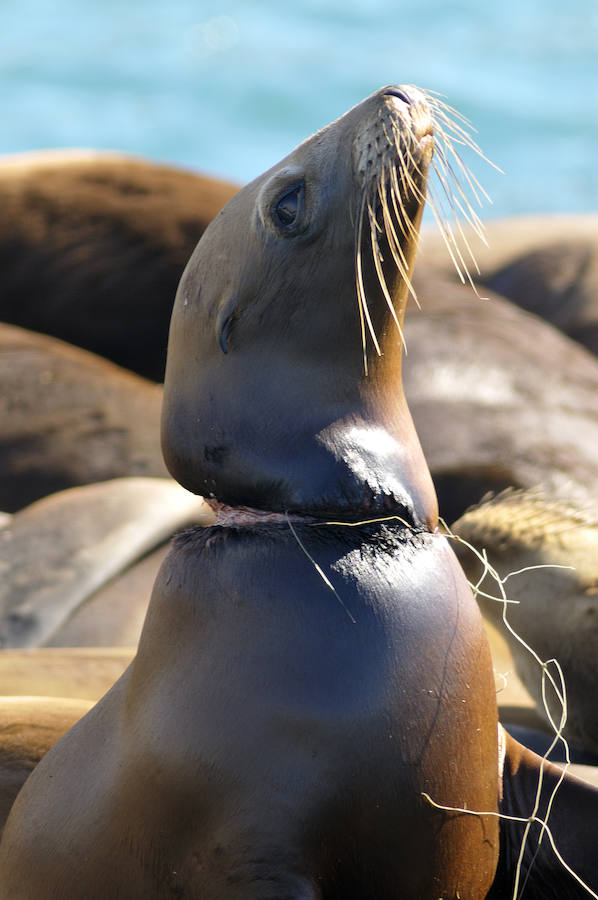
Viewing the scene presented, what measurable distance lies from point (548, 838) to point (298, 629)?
0.69 meters

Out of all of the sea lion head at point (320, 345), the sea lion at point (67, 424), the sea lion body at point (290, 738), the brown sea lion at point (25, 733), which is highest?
the sea lion head at point (320, 345)

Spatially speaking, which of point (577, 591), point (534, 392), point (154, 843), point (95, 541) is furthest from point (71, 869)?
point (534, 392)

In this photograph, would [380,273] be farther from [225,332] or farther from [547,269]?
[547,269]

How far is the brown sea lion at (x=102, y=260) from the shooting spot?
20.4 ft

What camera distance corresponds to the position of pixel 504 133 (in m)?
18.8

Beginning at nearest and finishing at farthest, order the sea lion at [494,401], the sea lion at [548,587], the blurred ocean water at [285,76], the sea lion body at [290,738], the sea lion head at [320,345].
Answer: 1. the sea lion body at [290,738]
2. the sea lion head at [320,345]
3. the sea lion at [548,587]
4. the sea lion at [494,401]
5. the blurred ocean water at [285,76]

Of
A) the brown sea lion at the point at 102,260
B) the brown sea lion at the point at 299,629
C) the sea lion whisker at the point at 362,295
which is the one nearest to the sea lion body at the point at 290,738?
the brown sea lion at the point at 299,629

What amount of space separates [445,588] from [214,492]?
438mm

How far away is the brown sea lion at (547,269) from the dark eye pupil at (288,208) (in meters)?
4.46

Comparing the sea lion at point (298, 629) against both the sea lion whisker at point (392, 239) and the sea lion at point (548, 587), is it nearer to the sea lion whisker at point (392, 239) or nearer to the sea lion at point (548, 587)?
the sea lion whisker at point (392, 239)

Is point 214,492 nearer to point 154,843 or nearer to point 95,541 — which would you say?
point 154,843

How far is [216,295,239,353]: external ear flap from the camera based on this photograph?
240 cm

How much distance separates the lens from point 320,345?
2.35m

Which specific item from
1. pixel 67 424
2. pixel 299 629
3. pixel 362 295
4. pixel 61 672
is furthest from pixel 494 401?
pixel 299 629
